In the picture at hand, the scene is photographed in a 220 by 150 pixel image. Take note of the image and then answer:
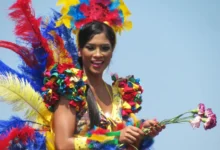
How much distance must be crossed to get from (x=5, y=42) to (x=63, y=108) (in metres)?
1.04

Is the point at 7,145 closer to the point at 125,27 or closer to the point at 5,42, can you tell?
the point at 5,42

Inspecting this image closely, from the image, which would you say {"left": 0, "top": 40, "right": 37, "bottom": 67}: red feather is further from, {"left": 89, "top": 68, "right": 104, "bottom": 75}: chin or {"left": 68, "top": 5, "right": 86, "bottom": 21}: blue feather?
{"left": 89, "top": 68, "right": 104, "bottom": 75}: chin

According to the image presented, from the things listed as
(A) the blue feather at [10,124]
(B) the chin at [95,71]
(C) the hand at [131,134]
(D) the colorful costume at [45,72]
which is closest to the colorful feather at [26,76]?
(D) the colorful costume at [45,72]

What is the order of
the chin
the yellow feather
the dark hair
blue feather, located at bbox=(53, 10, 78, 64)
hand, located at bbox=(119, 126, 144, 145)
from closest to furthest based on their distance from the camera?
hand, located at bbox=(119, 126, 144, 145) → the dark hair → the chin → the yellow feather → blue feather, located at bbox=(53, 10, 78, 64)

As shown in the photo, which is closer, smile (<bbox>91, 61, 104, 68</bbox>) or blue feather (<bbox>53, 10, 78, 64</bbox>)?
smile (<bbox>91, 61, 104, 68</bbox>)

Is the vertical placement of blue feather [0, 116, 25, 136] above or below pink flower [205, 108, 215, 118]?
above

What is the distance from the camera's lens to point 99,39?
5.47m

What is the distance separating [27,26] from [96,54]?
76 cm

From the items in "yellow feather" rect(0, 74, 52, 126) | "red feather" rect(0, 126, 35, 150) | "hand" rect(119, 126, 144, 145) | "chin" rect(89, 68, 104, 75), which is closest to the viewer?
"hand" rect(119, 126, 144, 145)

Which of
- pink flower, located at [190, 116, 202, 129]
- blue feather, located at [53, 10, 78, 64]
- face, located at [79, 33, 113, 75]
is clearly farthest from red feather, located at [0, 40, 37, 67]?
pink flower, located at [190, 116, 202, 129]

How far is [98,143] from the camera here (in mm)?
5113

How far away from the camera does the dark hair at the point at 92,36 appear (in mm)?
5355

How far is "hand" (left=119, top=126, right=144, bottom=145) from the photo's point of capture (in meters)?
5.05

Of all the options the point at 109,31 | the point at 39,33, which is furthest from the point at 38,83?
the point at 109,31
